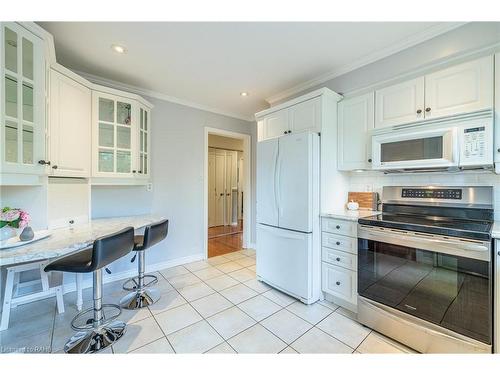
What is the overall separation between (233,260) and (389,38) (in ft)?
11.0

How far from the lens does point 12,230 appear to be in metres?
1.53

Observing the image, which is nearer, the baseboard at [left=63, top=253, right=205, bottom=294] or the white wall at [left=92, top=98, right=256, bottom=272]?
the baseboard at [left=63, top=253, right=205, bottom=294]

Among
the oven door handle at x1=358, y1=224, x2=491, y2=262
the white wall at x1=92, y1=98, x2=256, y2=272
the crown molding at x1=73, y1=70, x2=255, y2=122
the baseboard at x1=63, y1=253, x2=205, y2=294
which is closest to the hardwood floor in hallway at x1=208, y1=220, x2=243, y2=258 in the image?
the baseboard at x1=63, y1=253, x2=205, y2=294

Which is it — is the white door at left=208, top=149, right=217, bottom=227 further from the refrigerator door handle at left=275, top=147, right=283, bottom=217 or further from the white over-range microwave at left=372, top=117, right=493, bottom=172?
the white over-range microwave at left=372, top=117, right=493, bottom=172

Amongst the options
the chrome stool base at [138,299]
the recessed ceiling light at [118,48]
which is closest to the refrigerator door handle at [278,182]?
the chrome stool base at [138,299]

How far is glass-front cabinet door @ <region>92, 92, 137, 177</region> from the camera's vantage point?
7.70ft

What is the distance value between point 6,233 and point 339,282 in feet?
8.86

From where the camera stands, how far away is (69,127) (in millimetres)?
2047

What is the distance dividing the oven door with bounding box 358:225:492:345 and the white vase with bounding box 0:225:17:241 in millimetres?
2676

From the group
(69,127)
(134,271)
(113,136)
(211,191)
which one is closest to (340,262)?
(134,271)

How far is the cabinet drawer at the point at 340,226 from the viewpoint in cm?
199

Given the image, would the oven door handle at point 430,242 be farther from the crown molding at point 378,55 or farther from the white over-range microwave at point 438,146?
the crown molding at point 378,55

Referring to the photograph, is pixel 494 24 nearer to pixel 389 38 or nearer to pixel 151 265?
pixel 389 38

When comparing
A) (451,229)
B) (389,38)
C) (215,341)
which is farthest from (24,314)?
(389,38)
